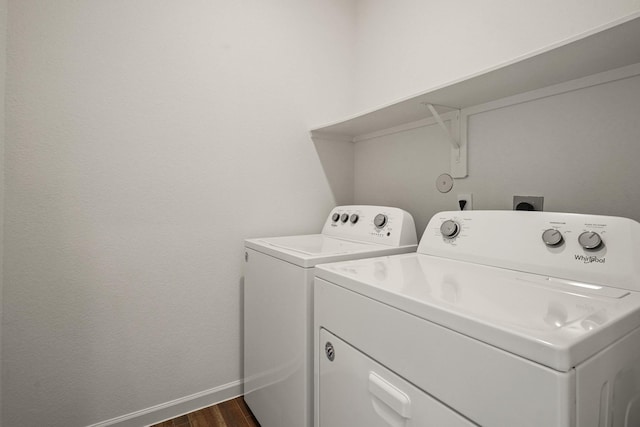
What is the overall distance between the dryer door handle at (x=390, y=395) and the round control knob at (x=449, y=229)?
610 mm

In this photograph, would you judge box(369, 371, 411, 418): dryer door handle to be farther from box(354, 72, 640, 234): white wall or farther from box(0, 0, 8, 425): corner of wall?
box(0, 0, 8, 425): corner of wall

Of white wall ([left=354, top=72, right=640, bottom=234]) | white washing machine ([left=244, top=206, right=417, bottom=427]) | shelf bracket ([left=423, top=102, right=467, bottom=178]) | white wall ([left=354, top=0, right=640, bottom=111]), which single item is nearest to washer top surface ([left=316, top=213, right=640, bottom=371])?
white washing machine ([left=244, top=206, right=417, bottom=427])

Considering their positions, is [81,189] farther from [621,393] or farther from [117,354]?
[621,393]

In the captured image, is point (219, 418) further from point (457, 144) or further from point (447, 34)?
point (447, 34)

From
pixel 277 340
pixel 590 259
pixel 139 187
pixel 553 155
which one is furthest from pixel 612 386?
pixel 139 187

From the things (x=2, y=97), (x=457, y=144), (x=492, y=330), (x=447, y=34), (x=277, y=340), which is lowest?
(x=277, y=340)

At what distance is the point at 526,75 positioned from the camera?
3.25 feet

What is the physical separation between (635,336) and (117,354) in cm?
173

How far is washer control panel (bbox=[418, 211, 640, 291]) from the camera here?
29.1 inches

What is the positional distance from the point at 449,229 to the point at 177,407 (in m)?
1.51

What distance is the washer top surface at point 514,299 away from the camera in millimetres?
460

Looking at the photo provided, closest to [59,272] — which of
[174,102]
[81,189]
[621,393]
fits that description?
[81,189]

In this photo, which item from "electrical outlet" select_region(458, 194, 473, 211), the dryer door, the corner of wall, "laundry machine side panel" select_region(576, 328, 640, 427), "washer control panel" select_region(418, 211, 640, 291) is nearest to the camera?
"laundry machine side panel" select_region(576, 328, 640, 427)

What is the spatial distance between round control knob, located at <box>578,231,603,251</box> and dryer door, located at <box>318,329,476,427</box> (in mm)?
580
